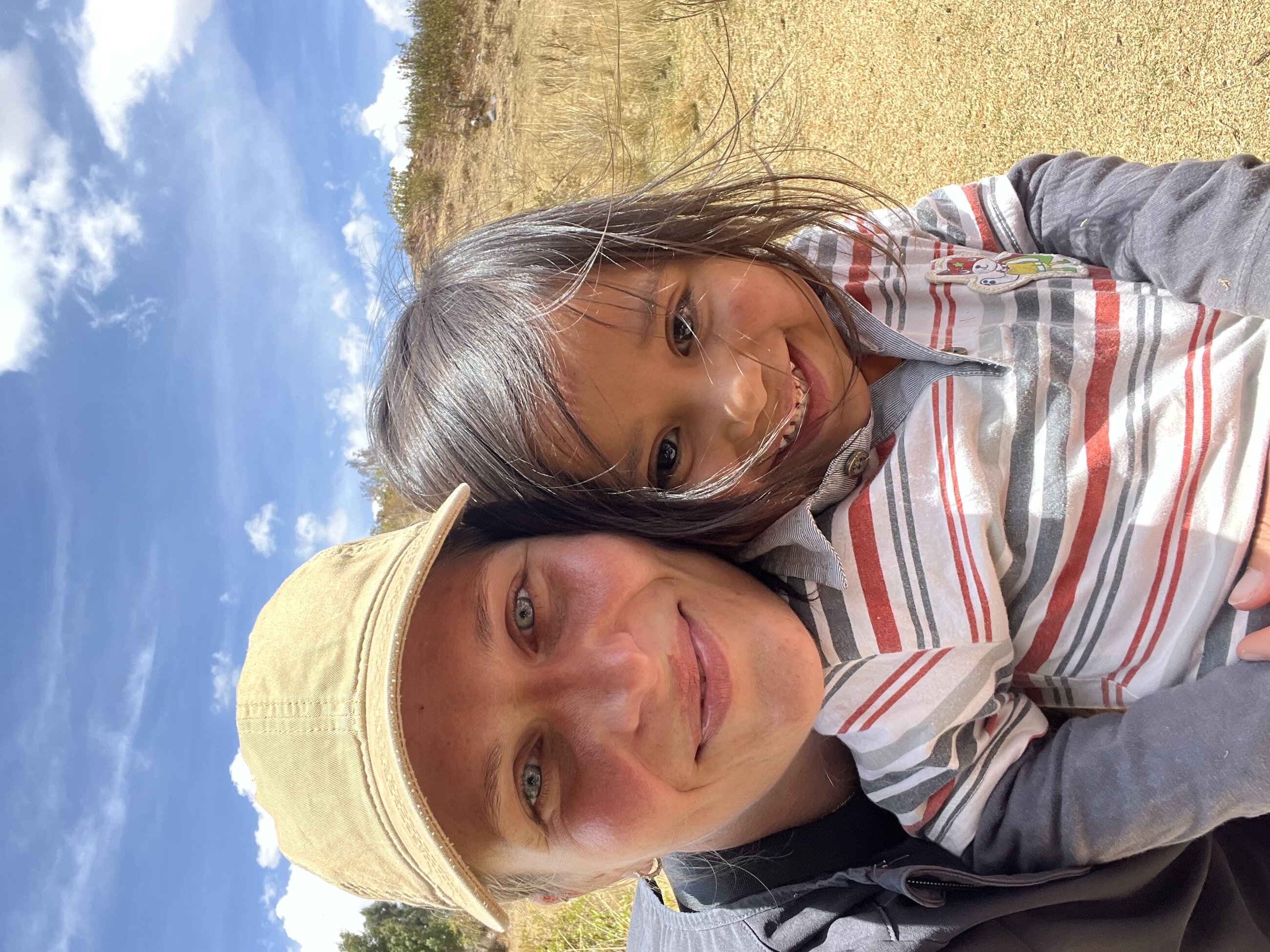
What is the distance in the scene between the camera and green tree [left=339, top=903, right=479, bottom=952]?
747 centimetres

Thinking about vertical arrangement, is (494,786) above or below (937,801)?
above

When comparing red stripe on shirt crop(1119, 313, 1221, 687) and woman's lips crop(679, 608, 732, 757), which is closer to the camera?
woman's lips crop(679, 608, 732, 757)

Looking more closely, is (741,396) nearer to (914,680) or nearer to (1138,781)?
(914,680)

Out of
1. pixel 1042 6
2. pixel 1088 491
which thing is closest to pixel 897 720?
pixel 1088 491

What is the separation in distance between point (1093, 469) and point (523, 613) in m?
1.10

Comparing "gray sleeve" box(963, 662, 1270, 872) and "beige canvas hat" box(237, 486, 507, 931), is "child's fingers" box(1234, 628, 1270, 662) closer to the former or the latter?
"gray sleeve" box(963, 662, 1270, 872)

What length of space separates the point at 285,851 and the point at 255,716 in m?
0.33

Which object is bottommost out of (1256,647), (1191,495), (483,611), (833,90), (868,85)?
(1256,647)

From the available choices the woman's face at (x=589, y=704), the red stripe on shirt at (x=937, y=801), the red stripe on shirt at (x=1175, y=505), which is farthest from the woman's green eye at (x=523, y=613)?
the red stripe on shirt at (x=1175, y=505)

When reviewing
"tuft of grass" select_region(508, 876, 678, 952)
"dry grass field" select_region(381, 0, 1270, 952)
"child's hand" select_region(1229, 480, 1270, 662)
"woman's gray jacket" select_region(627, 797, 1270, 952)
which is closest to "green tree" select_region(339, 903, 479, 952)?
"tuft of grass" select_region(508, 876, 678, 952)

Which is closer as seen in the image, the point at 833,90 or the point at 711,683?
the point at 711,683

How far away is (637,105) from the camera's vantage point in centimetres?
527

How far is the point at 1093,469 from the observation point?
1.50m

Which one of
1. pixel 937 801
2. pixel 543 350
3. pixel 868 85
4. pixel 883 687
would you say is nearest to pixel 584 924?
pixel 937 801
